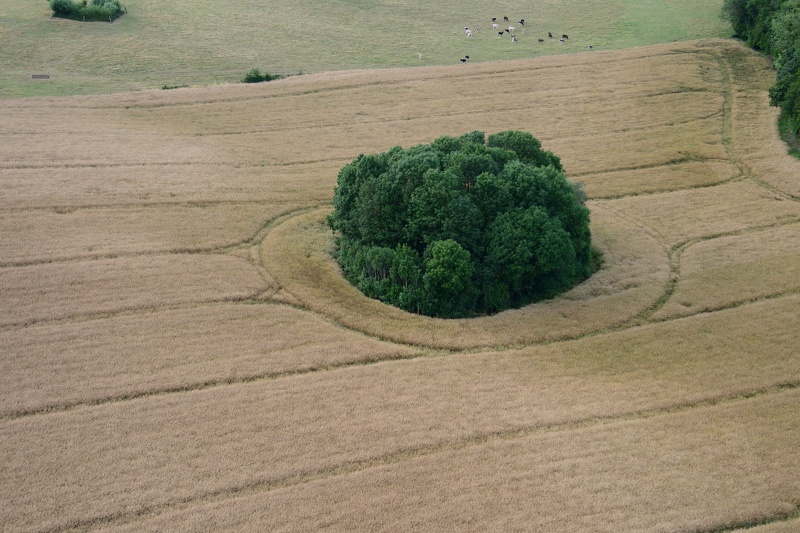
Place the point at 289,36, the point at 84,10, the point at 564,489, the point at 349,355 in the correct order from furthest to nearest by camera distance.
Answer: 1. the point at 289,36
2. the point at 84,10
3. the point at 349,355
4. the point at 564,489

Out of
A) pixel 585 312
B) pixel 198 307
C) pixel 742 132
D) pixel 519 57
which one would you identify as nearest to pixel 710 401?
pixel 585 312

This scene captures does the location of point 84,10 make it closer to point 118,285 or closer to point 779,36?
point 118,285

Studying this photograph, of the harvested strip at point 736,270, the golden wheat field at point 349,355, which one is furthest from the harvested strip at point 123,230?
the harvested strip at point 736,270

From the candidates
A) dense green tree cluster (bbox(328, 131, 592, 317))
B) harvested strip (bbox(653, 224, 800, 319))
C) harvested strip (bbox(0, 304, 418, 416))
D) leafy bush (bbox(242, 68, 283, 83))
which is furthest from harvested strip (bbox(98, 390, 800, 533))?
leafy bush (bbox(242, 68, 283, 83))

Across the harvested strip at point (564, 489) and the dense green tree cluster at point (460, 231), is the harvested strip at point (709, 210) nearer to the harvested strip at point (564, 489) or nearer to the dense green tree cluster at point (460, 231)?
the dense green tree cluster at point (460, 231)

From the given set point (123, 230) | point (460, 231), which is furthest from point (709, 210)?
point (123, 230)

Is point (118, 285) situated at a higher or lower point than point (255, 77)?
lower

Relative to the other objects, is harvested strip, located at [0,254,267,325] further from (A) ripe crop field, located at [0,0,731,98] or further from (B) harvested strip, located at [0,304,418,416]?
(A) ripe crop field, located at [0,0,731,98]

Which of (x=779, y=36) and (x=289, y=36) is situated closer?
(x=779, y=36)
